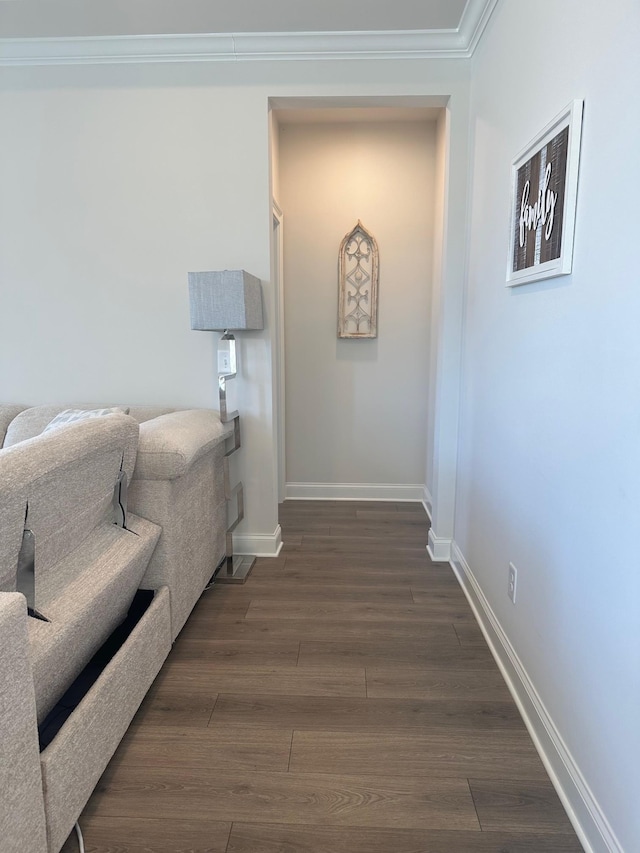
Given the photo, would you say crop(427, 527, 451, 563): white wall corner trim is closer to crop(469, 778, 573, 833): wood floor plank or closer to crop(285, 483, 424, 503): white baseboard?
crop(285, 483, 424, 503): white baseboard

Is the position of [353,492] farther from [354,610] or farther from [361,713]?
[361,713]

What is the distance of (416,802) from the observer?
4.52 ft

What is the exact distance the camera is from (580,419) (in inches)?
52.4

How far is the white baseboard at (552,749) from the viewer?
1.21m

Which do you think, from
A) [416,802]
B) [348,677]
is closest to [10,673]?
[416,802]

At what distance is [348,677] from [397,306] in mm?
2624

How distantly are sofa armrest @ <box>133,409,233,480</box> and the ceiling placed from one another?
6.14ft

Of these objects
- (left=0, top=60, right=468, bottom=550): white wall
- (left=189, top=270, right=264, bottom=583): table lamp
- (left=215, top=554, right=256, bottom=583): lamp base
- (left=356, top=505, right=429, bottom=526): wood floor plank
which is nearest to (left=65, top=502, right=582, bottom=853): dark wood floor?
(left=215, top=554, right=256, bottom=583): lamp base

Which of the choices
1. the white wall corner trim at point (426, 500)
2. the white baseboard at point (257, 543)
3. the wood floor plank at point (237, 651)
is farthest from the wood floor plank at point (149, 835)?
the white wall corner trim at point (426, 500)

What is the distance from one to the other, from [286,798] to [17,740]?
0.78 m

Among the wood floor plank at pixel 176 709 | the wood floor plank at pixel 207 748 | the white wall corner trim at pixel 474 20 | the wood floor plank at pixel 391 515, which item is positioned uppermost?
the white wall corner trim at pixel 474 20

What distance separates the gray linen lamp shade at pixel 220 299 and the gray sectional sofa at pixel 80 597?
597 millimetres

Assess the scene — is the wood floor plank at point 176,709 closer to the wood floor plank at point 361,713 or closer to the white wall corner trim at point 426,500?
the wood floor plank at point 361,713

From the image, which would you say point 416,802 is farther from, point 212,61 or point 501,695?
point 212,61
